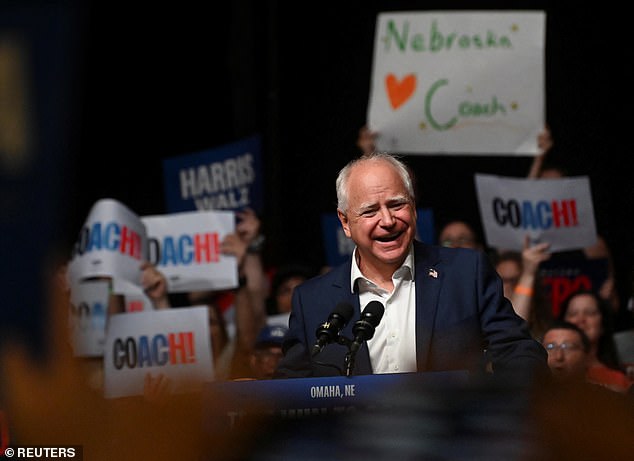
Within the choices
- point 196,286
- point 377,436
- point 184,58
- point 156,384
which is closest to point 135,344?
point 196,286

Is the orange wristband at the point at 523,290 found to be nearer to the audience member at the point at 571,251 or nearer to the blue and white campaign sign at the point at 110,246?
the audience member at the point at 571,251

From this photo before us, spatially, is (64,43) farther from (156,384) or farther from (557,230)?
(557,230)

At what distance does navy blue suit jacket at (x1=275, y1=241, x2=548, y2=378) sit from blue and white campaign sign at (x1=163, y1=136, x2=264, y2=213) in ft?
9.94

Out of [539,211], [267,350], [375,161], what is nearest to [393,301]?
[375,161]

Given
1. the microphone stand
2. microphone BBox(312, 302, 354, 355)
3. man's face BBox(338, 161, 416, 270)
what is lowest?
the microphone stand

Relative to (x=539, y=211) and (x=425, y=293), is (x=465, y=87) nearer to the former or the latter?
(x=539, y=211)

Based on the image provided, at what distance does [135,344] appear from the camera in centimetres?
539

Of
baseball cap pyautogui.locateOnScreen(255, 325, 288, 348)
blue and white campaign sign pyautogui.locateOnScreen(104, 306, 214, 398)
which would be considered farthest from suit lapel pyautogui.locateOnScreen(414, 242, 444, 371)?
blue and white campaign sign pyautogui.locateOnScreen(104, 306, 214, 398)

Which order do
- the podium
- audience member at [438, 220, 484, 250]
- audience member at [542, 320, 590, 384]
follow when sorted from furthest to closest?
audience member at [438, 220, 484, 250], audience member at [542, 320, 590, 384], the podium

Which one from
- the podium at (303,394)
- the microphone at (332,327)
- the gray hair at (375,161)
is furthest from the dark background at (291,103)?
the podium at (303,394)

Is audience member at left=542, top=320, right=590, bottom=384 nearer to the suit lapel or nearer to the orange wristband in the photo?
the orange wristband

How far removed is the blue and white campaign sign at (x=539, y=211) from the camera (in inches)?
230

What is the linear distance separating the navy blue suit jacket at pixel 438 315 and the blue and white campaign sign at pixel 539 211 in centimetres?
270

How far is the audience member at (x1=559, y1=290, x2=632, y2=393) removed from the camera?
5.07 m
